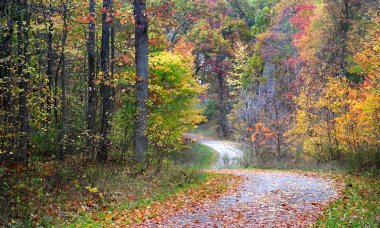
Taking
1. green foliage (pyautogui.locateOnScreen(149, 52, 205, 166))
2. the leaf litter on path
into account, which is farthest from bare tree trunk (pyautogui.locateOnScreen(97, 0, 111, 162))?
green foliage (pyautogui.locateOnScreen(149, 52, 205, 166))

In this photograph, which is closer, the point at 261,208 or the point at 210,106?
the point at 261,208

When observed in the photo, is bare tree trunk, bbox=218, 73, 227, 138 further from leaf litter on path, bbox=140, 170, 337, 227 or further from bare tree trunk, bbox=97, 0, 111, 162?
leaf litter on path, bbox=140, 170, 337, 227

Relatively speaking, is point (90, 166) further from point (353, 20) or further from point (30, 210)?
point (353, 20)

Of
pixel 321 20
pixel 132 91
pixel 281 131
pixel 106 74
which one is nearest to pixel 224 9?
pixel 321 20

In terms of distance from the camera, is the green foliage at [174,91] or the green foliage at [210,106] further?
the green foliage at [210,106]

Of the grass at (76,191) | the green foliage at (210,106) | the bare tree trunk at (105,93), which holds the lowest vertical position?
the grass at (76,191)

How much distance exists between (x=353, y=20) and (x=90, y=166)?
1870 centimetres

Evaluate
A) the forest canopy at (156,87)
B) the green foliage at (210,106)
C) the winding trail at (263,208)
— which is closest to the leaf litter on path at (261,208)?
the winding trail at (263,208)

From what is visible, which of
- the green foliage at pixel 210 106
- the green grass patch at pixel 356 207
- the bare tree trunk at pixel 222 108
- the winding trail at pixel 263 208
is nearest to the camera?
the green grass patch at pixel 356 207

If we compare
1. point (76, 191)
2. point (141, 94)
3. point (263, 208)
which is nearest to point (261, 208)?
point (263, 208)

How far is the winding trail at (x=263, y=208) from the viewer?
8.42m

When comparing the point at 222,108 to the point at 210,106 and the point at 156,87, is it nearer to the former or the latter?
the point at 210,106

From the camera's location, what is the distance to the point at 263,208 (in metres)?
9.77

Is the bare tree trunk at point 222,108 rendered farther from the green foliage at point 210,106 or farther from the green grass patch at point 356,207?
the green grass patch at point 356,207
